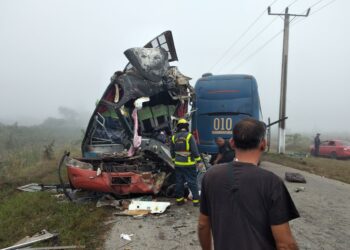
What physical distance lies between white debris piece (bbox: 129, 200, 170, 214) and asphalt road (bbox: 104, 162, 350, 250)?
0.10 metres

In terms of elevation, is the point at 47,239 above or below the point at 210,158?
below

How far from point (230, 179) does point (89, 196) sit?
17.1 ft

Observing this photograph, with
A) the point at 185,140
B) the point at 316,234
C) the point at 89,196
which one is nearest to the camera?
the point at 316,234

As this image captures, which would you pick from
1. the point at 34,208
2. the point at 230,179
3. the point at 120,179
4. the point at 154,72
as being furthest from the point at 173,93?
the point at 230,179

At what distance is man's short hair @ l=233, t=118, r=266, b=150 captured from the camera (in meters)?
1.88

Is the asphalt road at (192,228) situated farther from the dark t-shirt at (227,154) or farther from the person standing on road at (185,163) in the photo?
the dark t-shirt at (227,154)

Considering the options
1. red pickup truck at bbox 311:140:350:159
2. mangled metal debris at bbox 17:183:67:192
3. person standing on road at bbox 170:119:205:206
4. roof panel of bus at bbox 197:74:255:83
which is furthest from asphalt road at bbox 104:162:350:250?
red pickup truck at bbox 311:140:350:159

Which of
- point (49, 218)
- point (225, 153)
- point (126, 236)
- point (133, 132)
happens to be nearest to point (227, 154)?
point (225, 153)

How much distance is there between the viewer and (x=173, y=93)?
7.48 m

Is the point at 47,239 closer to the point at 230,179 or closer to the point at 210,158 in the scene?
the point at 230,179

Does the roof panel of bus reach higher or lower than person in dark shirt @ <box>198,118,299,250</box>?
higher

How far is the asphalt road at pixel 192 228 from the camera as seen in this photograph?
426cm

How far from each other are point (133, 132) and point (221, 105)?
339cm

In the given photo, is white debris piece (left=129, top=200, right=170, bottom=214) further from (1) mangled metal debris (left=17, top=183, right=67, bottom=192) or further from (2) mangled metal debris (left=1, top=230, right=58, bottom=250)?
(1) mangled metal debris (left=17, top=183, right=67, bottom=192)
